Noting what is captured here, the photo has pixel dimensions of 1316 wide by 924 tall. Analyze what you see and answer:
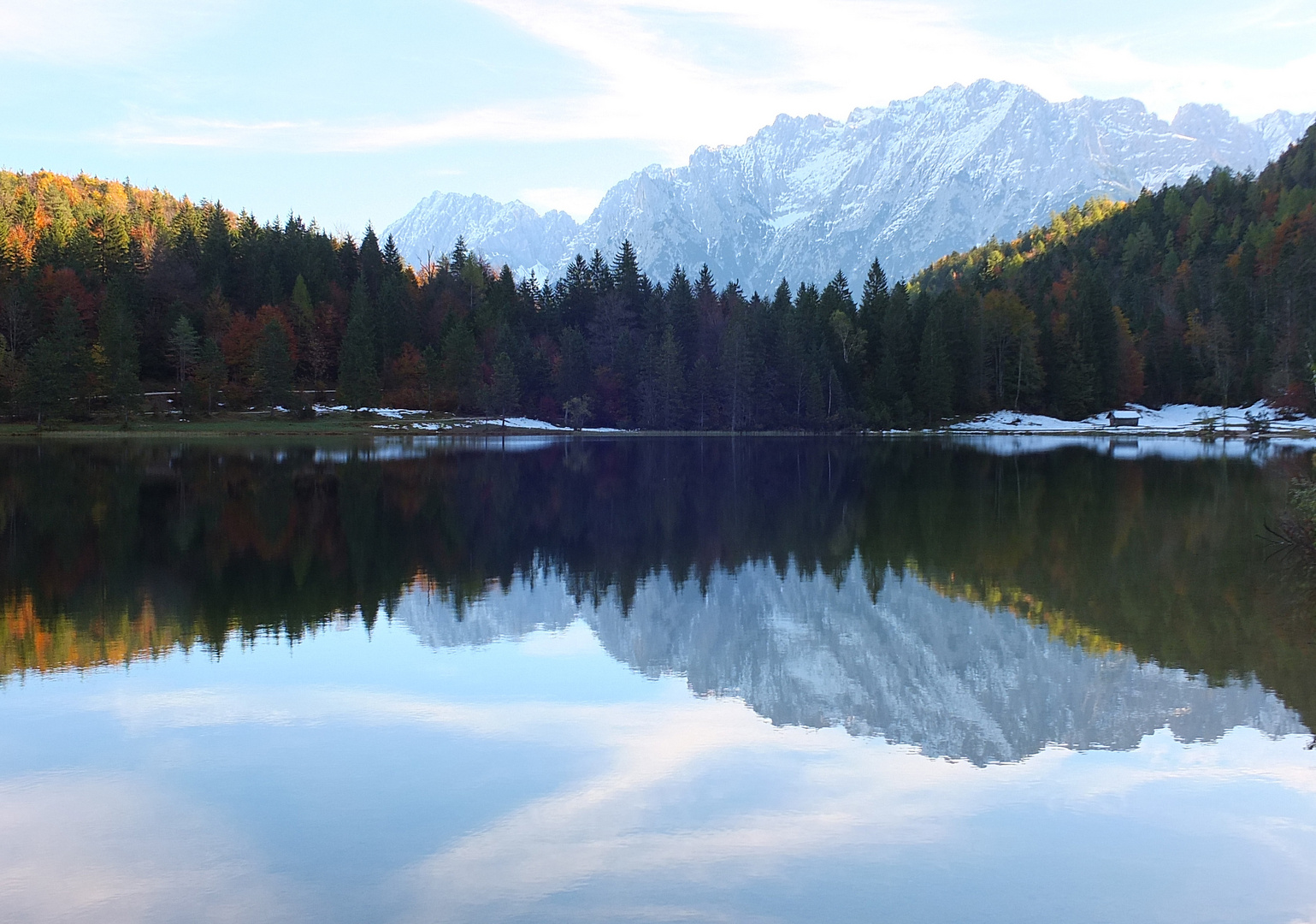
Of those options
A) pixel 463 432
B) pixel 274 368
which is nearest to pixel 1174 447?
pixel 463 432

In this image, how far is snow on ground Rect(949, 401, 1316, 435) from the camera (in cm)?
12523

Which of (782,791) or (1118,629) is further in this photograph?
(1118,629)

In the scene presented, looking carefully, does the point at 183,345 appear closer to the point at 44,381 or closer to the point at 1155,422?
the point at 44,381

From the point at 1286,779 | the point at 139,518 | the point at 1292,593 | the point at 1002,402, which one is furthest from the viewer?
the point at 1002,402

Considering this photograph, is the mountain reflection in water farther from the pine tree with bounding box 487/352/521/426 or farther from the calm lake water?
the pine tree with bounding box 487/352/521/426

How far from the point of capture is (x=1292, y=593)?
20.8 m

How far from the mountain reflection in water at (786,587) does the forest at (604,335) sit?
279 feet

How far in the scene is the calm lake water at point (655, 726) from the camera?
8.90m

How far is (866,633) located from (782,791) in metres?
7.74

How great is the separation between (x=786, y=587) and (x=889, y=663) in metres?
6.63

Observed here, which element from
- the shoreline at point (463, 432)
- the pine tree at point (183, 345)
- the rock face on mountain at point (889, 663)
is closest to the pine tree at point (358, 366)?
the shoreline at point (463, 432)

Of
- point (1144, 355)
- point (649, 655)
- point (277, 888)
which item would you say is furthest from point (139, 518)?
point (1144, 355)

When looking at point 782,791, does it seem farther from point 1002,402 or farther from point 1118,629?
point 1002,402

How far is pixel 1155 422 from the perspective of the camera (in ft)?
468
